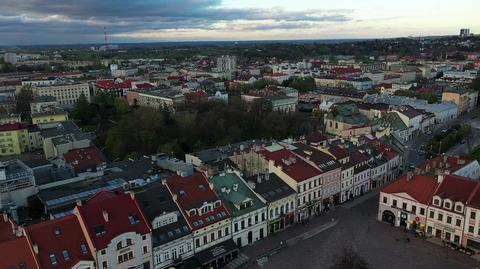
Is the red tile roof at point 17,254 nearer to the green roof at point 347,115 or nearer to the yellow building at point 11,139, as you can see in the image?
the yellow building at point 11,139

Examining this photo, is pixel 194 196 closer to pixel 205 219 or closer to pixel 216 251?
pixel 205 219

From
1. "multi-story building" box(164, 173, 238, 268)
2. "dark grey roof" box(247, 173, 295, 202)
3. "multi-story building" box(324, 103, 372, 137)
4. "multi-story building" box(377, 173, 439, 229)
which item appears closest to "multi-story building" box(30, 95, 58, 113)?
"multi-story building" box(324, 103, 372, 137)

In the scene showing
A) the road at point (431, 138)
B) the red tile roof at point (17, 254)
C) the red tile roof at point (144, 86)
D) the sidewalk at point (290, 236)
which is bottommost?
the sidewalk at point (290, 236)

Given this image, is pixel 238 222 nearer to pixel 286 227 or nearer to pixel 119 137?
pixel 286 227

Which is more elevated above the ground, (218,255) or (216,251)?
(216,251)

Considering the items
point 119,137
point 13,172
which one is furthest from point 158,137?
point 13,172

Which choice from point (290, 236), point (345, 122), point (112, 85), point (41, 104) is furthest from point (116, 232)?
point (112, 85)

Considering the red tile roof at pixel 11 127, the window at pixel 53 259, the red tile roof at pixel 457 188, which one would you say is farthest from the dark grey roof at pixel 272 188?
the red tile roof at pixel 11 127
